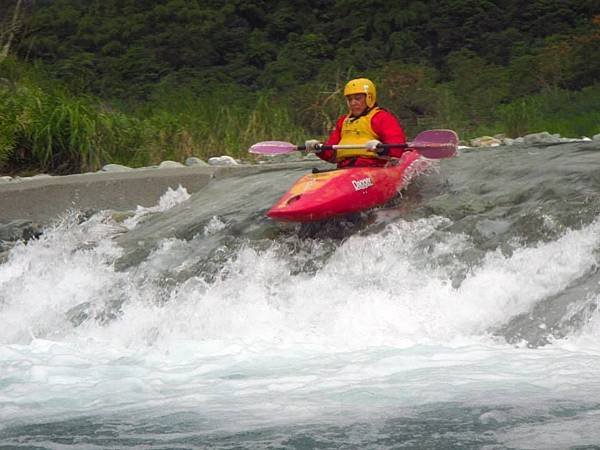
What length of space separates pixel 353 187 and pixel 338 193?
0.34 ft

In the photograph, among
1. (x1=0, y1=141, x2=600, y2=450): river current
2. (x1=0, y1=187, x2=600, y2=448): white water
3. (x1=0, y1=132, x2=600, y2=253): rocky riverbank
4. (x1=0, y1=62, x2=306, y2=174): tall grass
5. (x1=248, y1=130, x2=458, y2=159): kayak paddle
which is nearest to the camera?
(x1=0, y1=141, x2=600, y2=450): river current

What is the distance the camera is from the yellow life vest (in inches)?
284

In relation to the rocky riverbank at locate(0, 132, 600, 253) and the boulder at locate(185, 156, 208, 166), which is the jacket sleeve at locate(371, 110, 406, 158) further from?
the boulder at locate(185, 156, 208, 166)

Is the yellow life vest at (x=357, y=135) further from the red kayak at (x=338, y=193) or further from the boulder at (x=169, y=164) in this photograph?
the boulder at (x=169, y=164)

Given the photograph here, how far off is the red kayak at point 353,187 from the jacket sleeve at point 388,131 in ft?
0.18

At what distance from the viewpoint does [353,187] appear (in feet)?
21.8

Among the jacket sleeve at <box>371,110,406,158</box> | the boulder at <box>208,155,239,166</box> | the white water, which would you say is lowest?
the white water

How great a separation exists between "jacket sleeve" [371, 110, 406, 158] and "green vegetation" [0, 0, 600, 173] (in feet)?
9.97

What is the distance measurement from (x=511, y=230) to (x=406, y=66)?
27.7ft

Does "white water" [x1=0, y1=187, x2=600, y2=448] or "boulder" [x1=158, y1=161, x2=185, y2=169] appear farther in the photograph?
"boulder" [x1=158, y1=161, x2=185, y2=169]

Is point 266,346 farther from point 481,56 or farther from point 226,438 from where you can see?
point 481,56

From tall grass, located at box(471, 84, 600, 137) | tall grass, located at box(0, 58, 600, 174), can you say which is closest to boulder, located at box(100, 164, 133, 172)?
tall grass, located at box(0, 58, 600, 174)

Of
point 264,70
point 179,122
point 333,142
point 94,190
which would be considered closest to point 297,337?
point 333,142

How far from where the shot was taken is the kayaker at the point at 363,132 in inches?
282
